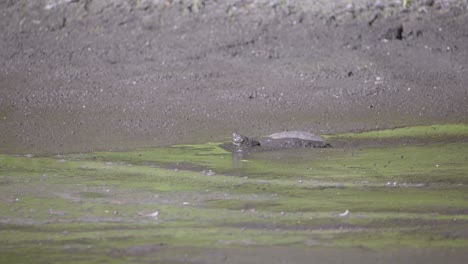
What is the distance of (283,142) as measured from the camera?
9.61 meters

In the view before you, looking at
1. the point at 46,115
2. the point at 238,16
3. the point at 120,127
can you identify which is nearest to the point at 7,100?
the point at 46,115

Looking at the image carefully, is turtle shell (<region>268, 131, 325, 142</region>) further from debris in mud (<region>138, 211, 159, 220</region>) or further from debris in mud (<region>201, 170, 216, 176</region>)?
debris in mud (<region>138, 211, 159, 220</region>)

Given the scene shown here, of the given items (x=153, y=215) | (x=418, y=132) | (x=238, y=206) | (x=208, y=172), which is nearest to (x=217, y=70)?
(x=418, y=132)

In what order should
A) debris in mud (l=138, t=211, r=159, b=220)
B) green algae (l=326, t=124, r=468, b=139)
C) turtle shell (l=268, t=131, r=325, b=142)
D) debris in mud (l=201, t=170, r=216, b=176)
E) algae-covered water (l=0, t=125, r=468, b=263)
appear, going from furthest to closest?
green algae (l=326, t=124, r=468, b=139) → turtle shell (l=268, t=131, r=325, b=142) → debris in mud (l=201, t=170, r=216, b=176) → debris in mud (l=138, t=211, r=159, b=220) → algae-covered water (l=0, t=125, r=468, b=263)

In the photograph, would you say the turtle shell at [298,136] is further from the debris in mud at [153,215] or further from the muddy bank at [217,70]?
the debris in mud at [153,215]

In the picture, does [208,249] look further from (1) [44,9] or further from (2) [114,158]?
(1) [44,9]

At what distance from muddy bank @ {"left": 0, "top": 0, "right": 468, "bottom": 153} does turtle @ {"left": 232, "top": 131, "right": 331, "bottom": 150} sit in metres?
0.79

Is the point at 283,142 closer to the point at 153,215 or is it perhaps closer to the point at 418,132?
the point at 418,132

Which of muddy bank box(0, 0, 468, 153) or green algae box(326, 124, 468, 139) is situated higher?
muddy bank box(0, 0, 468, 153)

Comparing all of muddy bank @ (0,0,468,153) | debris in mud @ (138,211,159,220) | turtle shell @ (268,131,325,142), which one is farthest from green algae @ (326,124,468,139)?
debris in mud @ (138,211,159,220)

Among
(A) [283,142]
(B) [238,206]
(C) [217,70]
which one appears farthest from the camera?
(C) [217,70]

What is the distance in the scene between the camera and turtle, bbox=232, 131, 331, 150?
9523 millimetres

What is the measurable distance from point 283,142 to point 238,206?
2877 mm

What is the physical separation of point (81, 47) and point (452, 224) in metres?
8.46
